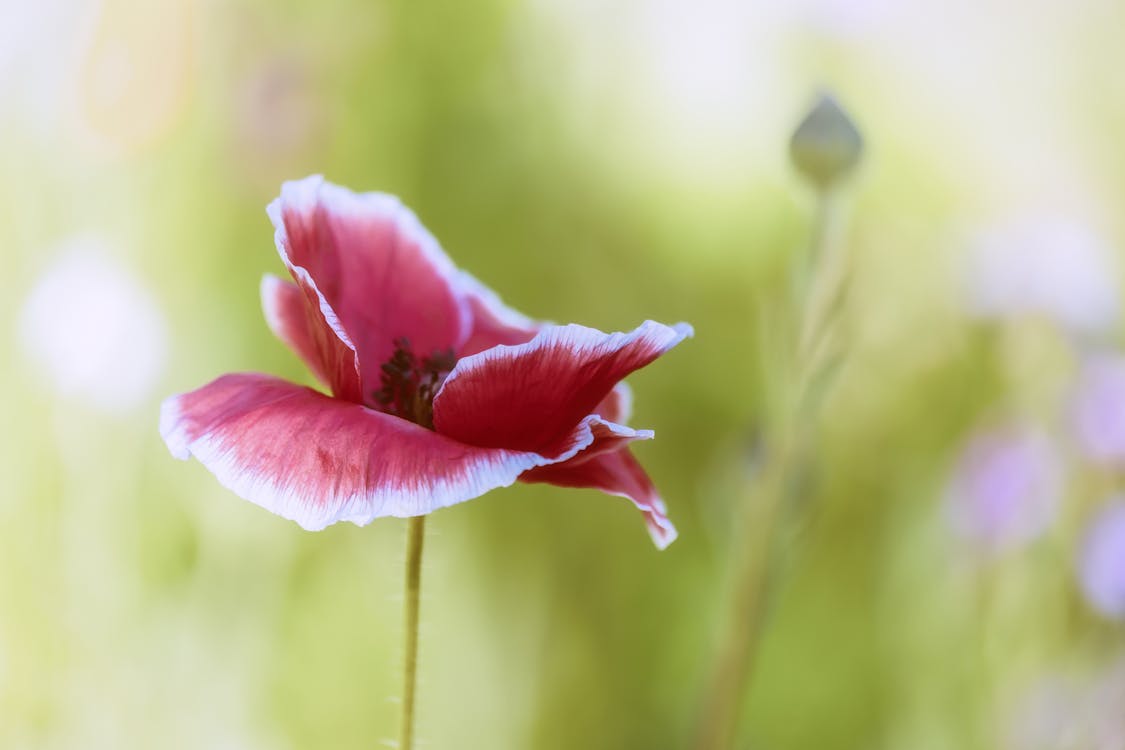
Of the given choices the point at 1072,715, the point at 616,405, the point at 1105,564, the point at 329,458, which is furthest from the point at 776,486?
the point at 1105,564

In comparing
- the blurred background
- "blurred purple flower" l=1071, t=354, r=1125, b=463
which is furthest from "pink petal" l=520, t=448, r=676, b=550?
"blurred purple flower" l=1071, t=354, r=1125, b=463

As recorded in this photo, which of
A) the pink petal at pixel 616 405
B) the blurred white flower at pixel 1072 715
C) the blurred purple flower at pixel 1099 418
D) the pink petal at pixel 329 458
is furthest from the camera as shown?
the blurred purple flower at pixel 1099 418

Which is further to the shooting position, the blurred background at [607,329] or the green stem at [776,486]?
the blurred background at [607,329]

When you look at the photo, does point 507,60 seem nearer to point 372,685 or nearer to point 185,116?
point 185,116

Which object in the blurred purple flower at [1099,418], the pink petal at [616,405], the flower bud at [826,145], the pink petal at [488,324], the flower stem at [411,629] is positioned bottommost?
the flower stem at [411,629]

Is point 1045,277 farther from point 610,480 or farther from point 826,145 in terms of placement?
point 610,480

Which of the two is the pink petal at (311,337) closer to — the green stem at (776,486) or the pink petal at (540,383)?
the pink petal at (540,383)

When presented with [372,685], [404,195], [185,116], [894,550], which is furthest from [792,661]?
[185,116]

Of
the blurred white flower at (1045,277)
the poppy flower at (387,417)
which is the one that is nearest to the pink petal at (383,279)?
the poppy flower at (387,417)
